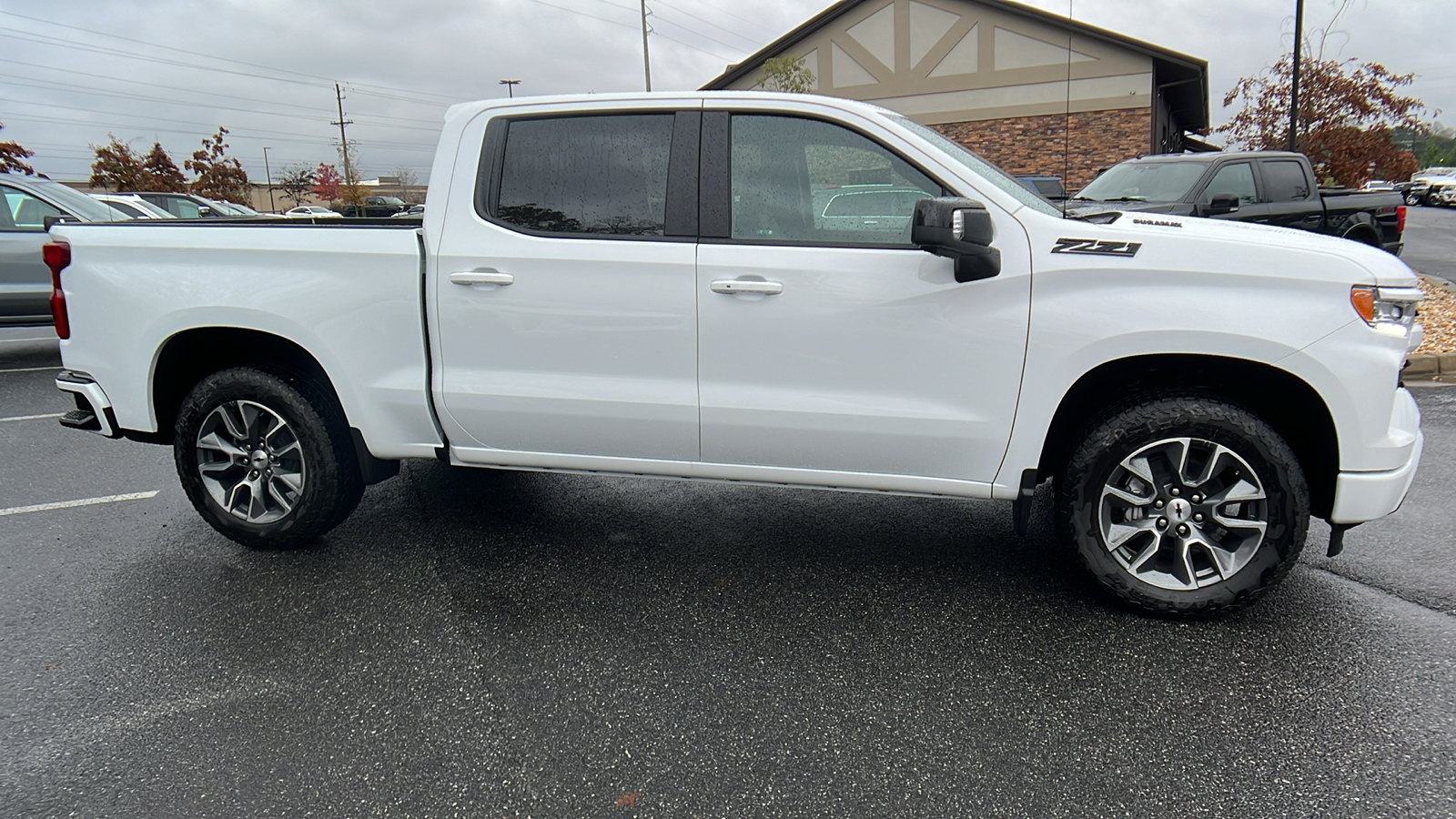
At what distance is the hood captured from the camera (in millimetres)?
3113

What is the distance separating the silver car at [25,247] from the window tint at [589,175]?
7554 mm

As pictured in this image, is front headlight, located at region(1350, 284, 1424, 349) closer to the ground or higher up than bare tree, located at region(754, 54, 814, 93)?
closer to the ground

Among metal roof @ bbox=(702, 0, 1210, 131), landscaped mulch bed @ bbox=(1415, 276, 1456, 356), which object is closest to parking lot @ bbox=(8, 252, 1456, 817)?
landscaped mulch bed @ bbox=(1415, 276, 1456, 356)

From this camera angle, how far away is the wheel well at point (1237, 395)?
3.26 metres

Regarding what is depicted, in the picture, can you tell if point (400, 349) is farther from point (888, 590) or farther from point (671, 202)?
point (888, 590)

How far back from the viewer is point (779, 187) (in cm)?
358

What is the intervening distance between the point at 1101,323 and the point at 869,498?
2.05m

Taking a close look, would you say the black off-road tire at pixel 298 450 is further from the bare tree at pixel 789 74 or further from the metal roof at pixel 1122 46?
the bare tree at pixel 789 74

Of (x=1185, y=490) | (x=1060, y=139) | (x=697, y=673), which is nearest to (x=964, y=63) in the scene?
(x=1060, y=139)

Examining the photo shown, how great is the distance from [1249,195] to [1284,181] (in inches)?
24.2

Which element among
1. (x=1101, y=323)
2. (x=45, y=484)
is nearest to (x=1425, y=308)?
(x=1101, y=323)

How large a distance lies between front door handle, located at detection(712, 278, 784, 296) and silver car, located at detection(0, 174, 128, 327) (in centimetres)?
845

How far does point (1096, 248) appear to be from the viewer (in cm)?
323

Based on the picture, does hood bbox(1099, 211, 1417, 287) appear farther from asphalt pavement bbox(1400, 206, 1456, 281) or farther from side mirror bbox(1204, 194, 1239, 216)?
asphalt pavement bbox(1400, 206, 1456, 281)
